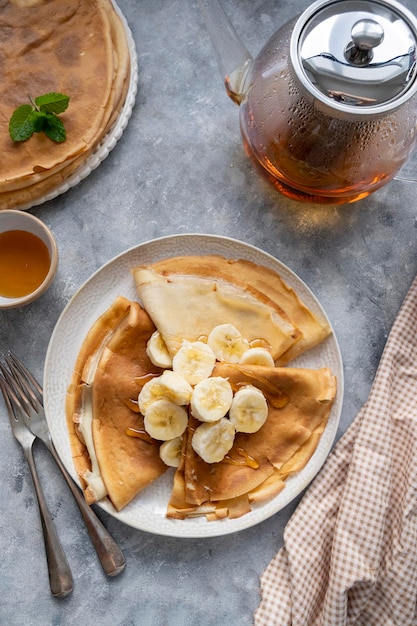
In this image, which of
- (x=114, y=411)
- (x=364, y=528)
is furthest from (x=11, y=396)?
(x=364, y=528)

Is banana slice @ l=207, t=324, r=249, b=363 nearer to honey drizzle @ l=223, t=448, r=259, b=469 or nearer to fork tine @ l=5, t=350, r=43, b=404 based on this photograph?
honey drizzle @ l=223, t=448, r=259, b=469

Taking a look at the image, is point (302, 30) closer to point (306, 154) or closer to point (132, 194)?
point (306, 154)

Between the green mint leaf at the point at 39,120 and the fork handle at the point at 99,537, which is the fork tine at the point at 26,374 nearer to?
the fork handle at the point at 99,537

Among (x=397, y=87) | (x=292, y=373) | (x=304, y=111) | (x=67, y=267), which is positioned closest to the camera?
(x=397, y=87)

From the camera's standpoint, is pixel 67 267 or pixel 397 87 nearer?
pixel 397 87

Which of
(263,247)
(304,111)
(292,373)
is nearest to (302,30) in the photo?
(304,111)
